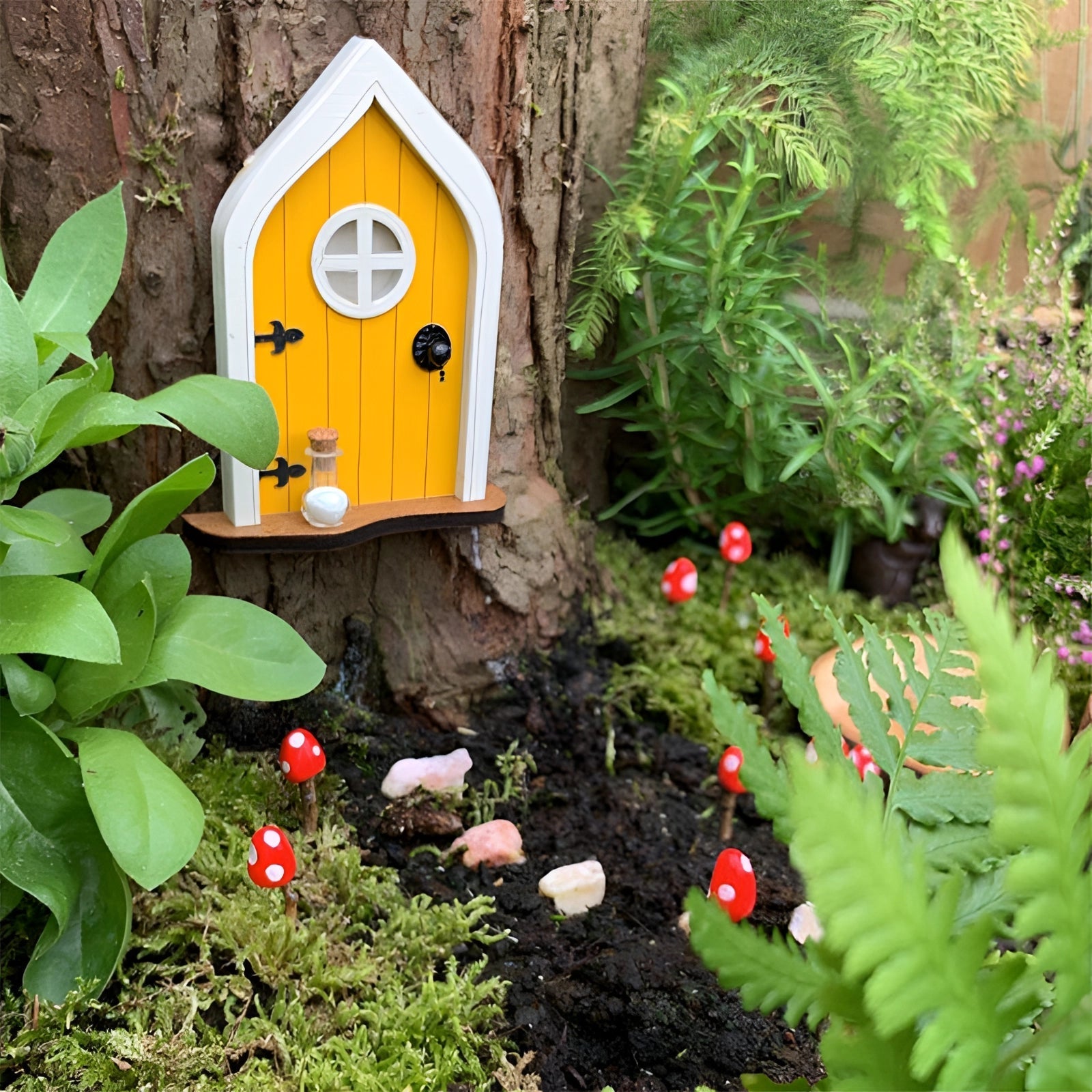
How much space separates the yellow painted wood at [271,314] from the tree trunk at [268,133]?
0.09m

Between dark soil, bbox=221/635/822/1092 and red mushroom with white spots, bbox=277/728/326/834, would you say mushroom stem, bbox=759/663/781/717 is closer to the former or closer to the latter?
dark soil, bbox=221/635/822/1092

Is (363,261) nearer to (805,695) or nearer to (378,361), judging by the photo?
(378,361)

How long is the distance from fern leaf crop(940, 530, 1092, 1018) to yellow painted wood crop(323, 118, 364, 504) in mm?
1329

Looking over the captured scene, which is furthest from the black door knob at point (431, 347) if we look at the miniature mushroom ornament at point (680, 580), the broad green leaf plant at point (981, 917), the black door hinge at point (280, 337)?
the broad green leaf plant at point (981, 917)

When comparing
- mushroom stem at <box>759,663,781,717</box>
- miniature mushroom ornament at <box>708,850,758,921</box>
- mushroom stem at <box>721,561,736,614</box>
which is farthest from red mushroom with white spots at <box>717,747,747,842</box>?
mushroom stem at <box>721,561,736,614</box>

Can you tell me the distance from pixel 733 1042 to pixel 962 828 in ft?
1.92

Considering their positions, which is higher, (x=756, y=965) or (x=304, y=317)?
(x=304, y=317)

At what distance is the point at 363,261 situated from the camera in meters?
1.76

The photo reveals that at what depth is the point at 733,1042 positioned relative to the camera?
4.73 feet

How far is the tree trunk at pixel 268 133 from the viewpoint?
5.18 feet

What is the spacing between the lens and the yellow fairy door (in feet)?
5.58

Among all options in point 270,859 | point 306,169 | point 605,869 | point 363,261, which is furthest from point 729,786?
point 306,169

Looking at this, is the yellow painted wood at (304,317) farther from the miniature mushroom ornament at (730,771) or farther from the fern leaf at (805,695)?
the fern leaf at (805,695)

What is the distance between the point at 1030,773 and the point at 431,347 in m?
1.42
